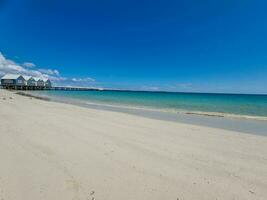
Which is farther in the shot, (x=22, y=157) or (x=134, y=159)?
(x=134, y=159)

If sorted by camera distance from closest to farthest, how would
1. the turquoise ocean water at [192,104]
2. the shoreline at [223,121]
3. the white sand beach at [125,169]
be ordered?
the white sand beach at [125,169] → the shoreline at [223,121] → the turquoise ocean water at [192,104]

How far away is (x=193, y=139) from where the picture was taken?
6.79m

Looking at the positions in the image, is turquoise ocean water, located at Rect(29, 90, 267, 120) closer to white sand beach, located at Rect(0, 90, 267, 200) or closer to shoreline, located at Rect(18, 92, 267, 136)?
shoreline, located at Rect(18, 92, 267, 136)

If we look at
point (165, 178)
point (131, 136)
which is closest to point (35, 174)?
point (165, 178)

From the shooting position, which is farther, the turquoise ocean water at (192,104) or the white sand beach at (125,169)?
the turquoise ocean water at (192,104)

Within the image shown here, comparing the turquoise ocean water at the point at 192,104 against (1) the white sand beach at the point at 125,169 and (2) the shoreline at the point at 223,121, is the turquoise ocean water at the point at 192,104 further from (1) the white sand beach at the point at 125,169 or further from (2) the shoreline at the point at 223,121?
(1) the white sand beach at the point at 125,169

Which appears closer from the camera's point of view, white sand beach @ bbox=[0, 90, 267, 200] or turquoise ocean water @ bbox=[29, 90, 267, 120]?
white sand beach @ bbox=[0, 90, 267, 200]

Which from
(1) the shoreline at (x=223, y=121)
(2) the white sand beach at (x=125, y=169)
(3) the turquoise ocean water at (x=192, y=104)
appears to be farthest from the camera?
(3) the turquoise ocean water at (x=192, y=104)

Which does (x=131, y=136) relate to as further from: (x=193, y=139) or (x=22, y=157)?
(x=22, y=157)

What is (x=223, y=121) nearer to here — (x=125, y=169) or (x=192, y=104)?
(x=125, y=169)

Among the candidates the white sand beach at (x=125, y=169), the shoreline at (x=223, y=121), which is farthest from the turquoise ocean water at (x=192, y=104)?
the white sand beach at (x=125, y=169)

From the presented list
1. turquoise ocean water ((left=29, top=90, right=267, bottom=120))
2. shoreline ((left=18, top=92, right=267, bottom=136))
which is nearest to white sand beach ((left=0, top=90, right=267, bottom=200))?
shoreline ((left=18, top=92, right=267, bottom=136))

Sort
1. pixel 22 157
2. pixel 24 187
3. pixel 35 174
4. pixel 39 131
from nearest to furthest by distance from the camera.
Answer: pixel 24 187, pixel 35 174, pixel 22 157, pixel 39 131

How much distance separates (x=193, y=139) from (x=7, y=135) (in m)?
Result: 6.59
